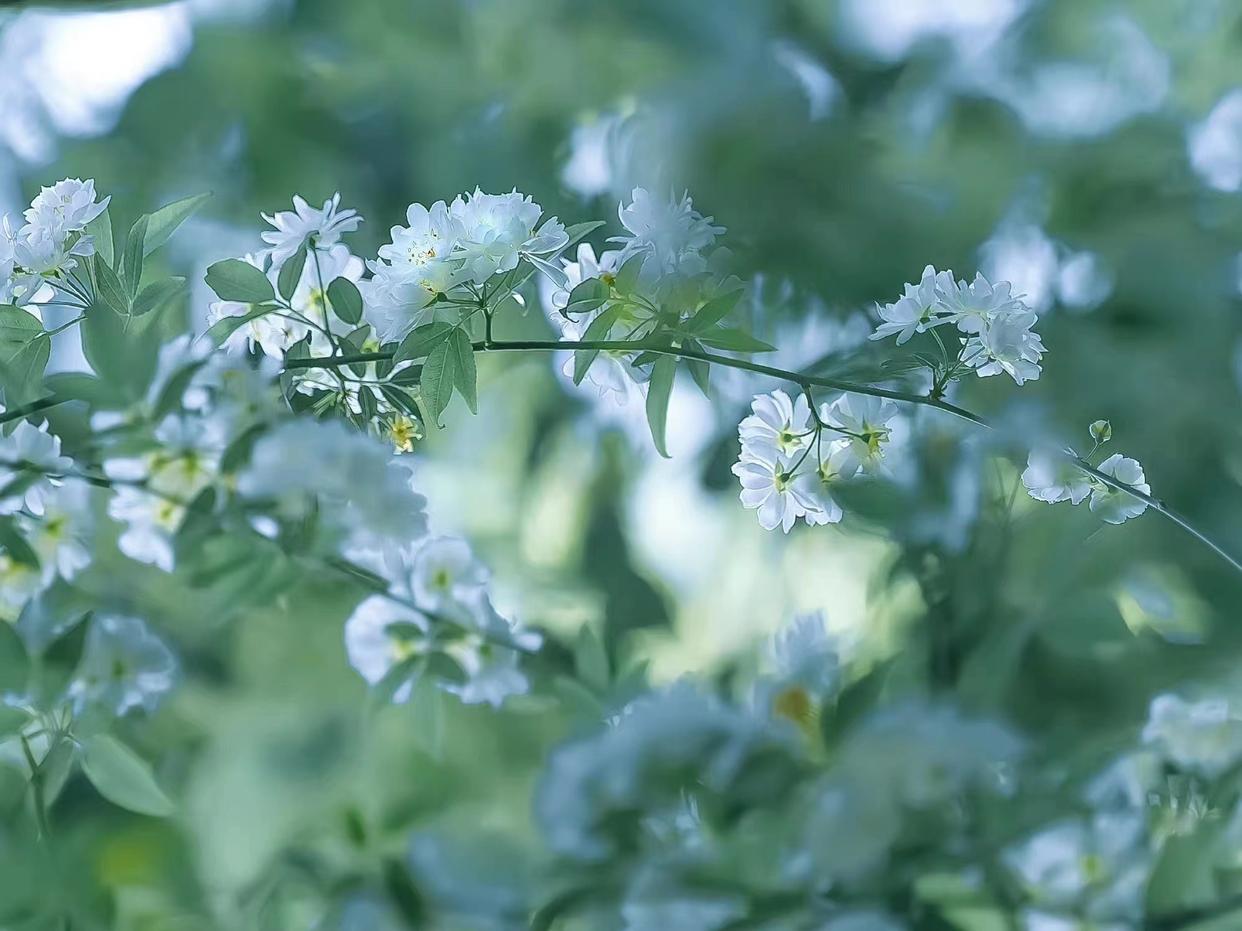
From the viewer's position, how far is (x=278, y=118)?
3.27ft

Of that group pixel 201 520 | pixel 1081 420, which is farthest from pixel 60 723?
pixel 1081 420

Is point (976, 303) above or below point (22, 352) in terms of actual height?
above

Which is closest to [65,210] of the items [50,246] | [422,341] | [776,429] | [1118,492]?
[50,246]

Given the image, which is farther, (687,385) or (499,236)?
(687,385)

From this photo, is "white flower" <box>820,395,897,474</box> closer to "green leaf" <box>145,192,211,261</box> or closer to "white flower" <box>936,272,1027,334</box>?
"white flower" <box>936,272,1027,334</box>

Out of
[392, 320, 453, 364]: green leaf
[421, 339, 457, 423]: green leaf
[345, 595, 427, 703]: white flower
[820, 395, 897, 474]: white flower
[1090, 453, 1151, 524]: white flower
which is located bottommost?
[345, 595, 427, 703]: white flower

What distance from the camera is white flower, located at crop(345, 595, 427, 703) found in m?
0.32

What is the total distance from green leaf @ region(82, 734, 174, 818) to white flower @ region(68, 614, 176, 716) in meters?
0.01

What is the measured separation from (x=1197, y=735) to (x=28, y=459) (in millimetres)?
329

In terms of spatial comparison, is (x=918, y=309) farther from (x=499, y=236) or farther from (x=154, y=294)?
(x=154, y=294)

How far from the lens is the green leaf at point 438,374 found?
333 millimetres

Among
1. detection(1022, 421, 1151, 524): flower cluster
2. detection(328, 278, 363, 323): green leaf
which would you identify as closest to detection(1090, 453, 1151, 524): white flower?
detection(1022, 421, 1151, 524): flower cluster

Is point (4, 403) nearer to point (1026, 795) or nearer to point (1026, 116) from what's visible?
point (1026, 795)

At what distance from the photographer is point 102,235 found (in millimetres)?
357
